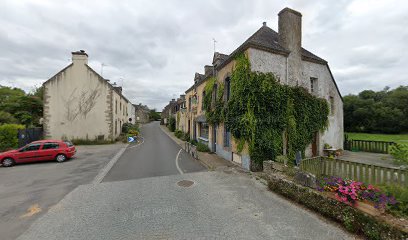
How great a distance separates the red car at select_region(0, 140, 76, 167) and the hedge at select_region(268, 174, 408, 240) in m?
13.1

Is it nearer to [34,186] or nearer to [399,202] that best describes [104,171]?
[34,186]

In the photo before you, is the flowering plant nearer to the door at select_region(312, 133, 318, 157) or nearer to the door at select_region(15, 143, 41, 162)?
the door at select_region(312, 133, 318, 157)

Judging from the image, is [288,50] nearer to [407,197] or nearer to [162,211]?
[407,197]

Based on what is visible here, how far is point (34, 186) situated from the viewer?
7.81m

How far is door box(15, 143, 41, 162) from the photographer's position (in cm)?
1134

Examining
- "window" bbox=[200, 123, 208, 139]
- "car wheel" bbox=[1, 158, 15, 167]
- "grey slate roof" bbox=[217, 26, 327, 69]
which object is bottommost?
"car wheel" bbox=[1, 158, 15, 167]

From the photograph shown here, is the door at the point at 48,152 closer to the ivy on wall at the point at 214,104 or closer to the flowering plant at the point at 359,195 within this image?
the ivy on wall at the point at 214,104

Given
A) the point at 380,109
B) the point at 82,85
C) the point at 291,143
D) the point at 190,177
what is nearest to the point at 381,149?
the point at 291,143

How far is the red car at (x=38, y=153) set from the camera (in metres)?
11.2

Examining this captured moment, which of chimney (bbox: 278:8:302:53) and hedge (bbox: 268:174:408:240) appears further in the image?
chimney (bbox: 278:8:302:53)

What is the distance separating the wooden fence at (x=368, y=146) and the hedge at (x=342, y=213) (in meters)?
12.3

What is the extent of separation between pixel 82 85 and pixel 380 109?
57.4m

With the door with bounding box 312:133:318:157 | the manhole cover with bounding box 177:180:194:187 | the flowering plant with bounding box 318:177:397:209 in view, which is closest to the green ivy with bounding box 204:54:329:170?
the door with bounding box 312:133:318:157

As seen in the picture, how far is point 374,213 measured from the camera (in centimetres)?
431
